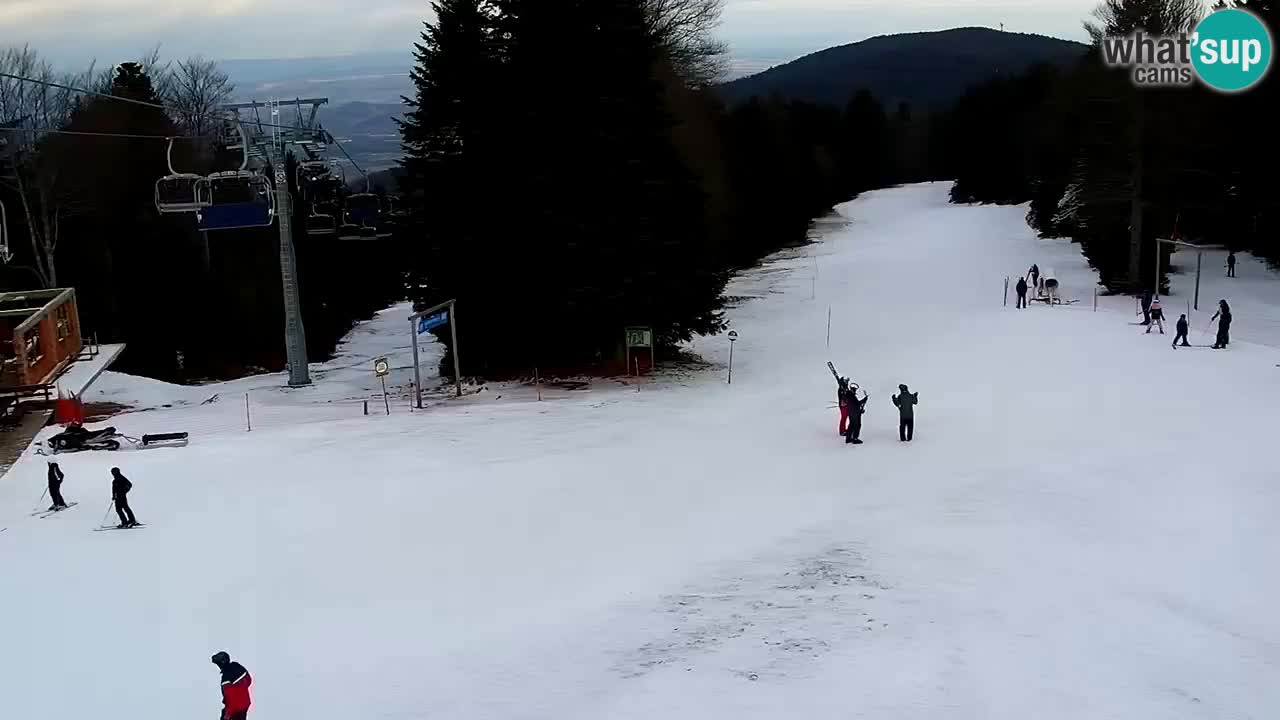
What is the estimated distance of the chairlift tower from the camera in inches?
1153

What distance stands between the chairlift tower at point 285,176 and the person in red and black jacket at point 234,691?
69.5 ft

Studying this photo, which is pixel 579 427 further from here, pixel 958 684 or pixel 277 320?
pixel 277 320

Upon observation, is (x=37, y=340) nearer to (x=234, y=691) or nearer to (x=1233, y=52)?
(x=234, y=691)

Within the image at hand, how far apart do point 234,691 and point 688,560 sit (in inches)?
252

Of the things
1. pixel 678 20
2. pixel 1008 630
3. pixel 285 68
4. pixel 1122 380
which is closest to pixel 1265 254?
pixel 1122 380

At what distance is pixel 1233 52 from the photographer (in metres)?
40.4

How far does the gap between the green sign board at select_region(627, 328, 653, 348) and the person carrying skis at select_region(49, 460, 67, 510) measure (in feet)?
47.9

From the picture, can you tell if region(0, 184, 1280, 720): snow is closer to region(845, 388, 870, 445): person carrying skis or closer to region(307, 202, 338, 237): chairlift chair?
region(845, 388, 870, 445): person carrying skis

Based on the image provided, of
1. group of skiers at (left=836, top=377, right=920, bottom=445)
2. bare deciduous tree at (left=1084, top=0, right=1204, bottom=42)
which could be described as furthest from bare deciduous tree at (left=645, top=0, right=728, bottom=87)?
group of skiers at (left=836, top=377, right=920, bottom=445)

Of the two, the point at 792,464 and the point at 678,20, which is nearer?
the point at 792,464

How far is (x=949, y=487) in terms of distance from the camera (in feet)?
54.7

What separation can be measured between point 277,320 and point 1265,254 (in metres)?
41.2

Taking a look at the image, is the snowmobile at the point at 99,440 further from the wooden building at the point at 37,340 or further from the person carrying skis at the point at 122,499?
the person carrying skis at the point at 122,499

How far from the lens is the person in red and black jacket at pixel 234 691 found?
30.8 ft
